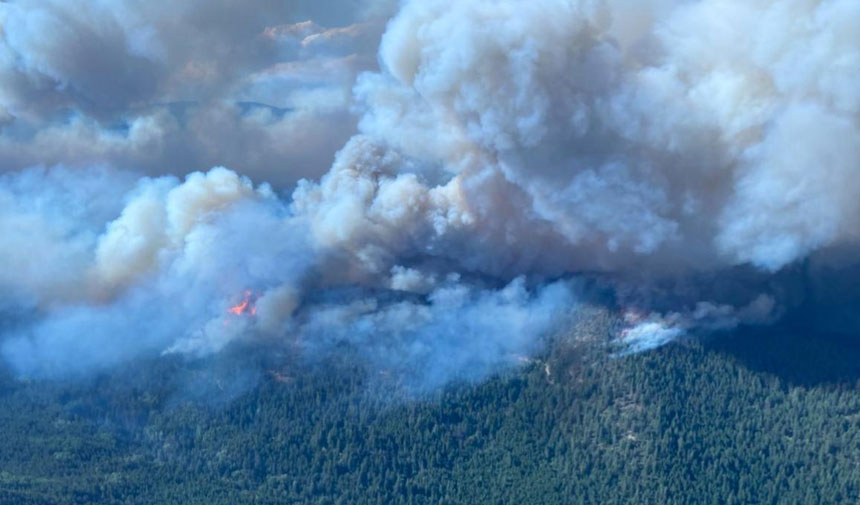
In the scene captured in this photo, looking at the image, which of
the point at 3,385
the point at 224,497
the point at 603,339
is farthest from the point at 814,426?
the point at 3,385

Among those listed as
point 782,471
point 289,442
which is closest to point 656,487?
point 782,471

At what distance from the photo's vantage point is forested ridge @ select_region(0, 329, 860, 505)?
71250 mm

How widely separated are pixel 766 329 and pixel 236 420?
21.9 m

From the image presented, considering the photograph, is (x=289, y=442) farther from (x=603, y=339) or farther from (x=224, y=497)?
(x=603, y=339)

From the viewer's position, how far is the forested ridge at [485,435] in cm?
7125

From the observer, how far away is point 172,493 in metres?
71.2

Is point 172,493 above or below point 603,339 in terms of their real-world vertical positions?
below

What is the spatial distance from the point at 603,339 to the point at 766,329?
21.9 ft

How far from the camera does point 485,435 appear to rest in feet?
245

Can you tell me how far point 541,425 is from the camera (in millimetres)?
74750

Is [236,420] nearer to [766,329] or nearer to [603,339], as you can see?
[603,339]

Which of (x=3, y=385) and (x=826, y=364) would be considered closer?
(x=826, y=364)

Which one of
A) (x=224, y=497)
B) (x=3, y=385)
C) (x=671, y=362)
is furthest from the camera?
(x=3, y=385)

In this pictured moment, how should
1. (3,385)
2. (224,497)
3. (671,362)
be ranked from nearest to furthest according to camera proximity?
(224,497)
(671,362)
(3,385)
